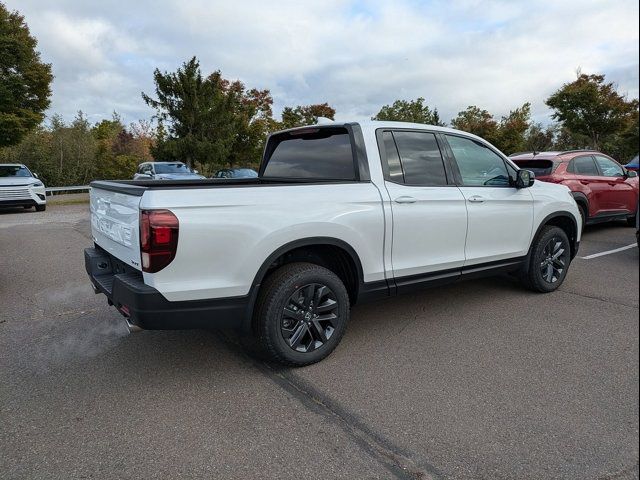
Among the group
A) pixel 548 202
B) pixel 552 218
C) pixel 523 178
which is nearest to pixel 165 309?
pixel 523 178

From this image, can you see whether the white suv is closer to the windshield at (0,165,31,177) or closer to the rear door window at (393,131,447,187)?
the windshield at (0,165,31,177)

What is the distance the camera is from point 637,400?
Result: 0.79m

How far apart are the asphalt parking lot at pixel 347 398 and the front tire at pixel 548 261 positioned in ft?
0.94

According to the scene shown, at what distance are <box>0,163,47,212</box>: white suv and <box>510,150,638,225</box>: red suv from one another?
558 inches

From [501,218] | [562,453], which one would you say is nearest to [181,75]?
[501,218]

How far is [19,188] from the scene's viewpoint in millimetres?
14211

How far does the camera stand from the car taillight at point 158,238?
9.09ft

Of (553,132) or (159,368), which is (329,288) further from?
(553,132)

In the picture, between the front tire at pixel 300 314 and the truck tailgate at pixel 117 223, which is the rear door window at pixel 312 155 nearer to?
the front tire at pixel 300 314

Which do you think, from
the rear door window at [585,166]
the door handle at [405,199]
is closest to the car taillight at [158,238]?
the door handle at [405,199]

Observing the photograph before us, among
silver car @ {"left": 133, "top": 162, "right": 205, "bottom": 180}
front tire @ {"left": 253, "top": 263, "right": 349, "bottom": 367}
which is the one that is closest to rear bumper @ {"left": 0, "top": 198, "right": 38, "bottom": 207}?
silver car @ {"left": 133, "top": 162, "right": 205, "bottom": 180}

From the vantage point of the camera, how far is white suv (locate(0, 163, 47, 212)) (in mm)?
14000

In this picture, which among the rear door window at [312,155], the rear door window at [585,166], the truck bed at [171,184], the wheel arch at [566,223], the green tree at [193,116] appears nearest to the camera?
the truck bed at [171,184]

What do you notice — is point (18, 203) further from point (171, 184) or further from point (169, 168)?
point (171, 184)
